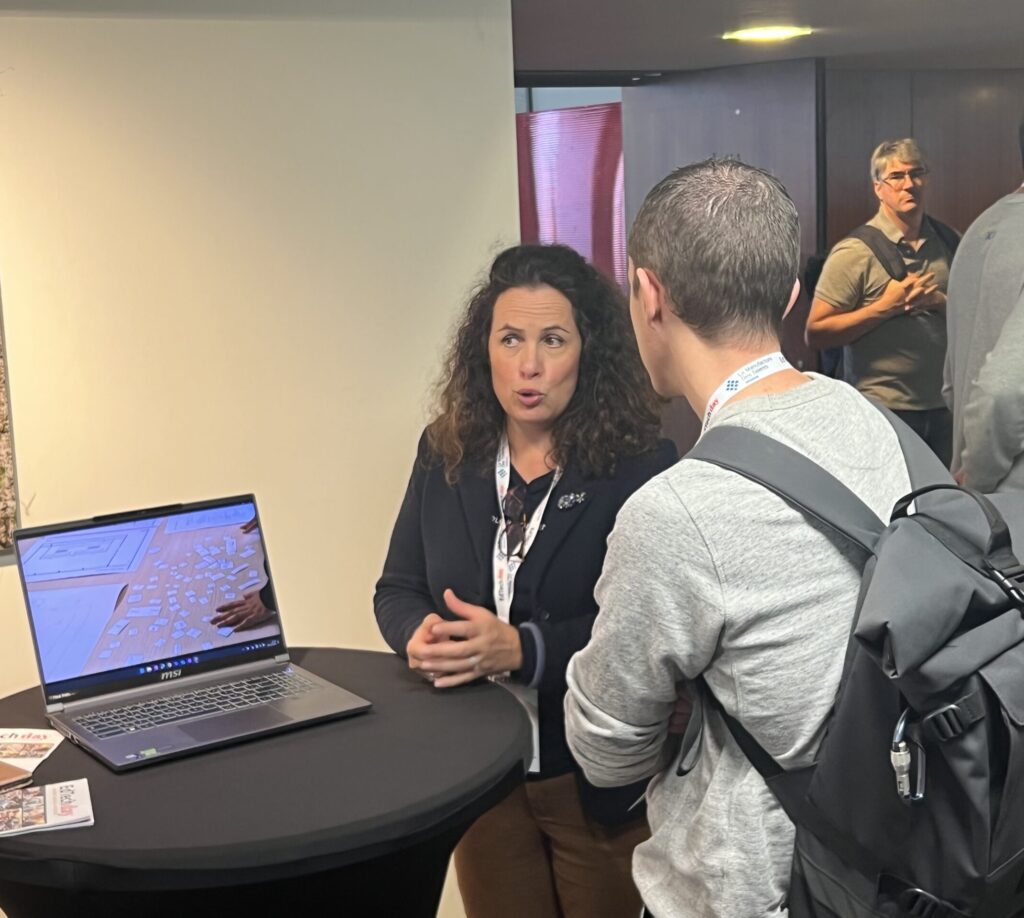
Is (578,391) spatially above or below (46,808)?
above

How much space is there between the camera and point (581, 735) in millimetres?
1260

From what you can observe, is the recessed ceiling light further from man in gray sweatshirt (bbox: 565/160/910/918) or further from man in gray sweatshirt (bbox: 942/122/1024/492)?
man in gray sweatshirt (bbox: 565/160/910/918)

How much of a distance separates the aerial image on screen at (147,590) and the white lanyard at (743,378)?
0.81m

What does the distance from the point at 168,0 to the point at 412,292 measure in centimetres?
70

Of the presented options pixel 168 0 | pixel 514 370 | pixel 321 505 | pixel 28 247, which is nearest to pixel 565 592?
pixel 514 370

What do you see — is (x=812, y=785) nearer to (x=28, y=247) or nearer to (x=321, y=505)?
(x=321, y=505)

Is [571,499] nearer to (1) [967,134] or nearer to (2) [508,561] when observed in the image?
(2) [508,561]

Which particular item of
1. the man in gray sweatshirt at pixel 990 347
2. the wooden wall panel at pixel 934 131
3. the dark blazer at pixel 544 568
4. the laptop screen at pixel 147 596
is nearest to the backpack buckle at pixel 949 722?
the dark blazer at pixel 544 568

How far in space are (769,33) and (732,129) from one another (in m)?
0.59

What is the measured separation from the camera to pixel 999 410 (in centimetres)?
221

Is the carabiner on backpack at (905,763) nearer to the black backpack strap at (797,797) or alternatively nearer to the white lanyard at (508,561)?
the black backpack strap at (797,797)

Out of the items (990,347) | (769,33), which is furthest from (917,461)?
(769,33)

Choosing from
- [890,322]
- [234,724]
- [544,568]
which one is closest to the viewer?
[234,724]

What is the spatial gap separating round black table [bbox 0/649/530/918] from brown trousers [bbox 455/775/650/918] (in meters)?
0.24
